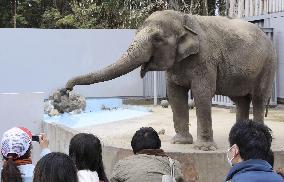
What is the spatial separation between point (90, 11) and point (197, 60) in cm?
1726

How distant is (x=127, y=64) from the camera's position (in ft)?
21.6

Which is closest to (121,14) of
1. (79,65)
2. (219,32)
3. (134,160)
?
(79,65)

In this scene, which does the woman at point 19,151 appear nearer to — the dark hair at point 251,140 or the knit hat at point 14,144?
the knit hat at point 14,144

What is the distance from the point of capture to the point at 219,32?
281 inches

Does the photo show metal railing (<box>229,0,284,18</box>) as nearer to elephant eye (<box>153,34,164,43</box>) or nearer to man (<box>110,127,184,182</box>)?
elephant eye (<box>153,34,164,43</box>)

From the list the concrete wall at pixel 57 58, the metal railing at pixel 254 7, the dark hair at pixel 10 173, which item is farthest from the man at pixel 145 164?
the concrete wall at pixel 57 58

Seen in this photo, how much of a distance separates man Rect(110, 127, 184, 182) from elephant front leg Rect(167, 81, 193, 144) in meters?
3.31

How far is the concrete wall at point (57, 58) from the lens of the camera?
18672 mm

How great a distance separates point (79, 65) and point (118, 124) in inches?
341

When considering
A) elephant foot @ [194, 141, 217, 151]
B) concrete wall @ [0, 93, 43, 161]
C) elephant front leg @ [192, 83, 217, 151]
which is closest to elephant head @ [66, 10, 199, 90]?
elephant front leg @ [192, 83, 217, 151]

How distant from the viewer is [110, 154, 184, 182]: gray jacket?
12.2ft

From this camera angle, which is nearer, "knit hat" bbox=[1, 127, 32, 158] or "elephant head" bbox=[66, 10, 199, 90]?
"knit hat" bbox=[1, 127, 32, 158]

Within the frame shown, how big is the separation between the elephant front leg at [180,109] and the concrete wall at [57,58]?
38.4 ft

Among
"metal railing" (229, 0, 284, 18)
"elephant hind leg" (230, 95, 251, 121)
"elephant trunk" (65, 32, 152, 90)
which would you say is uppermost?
"metal railing" (229, 0, 284, 18)
